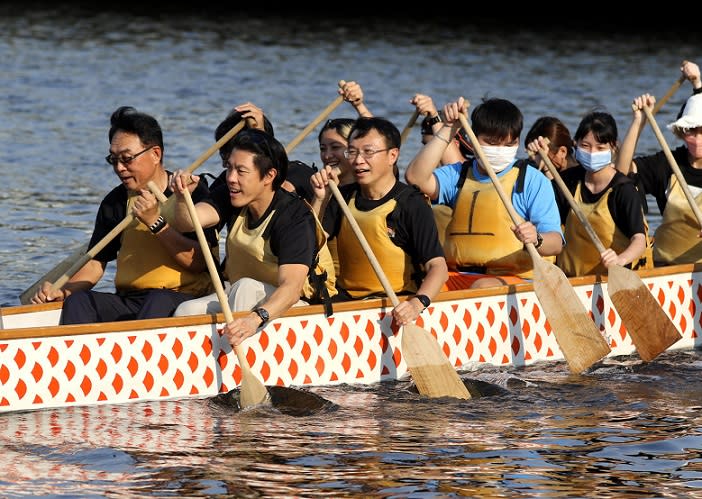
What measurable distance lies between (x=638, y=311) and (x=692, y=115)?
158cm

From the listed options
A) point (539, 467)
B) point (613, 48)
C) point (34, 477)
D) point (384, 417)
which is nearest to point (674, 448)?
point (539, 467)

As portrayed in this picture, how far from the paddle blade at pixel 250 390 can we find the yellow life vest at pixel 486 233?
2.11m

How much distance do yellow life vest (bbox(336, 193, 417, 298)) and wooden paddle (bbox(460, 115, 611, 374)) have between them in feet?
2.71

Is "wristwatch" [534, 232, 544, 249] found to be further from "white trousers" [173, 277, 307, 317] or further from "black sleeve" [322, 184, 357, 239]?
"white trousers" [173, 277, 307, 317]

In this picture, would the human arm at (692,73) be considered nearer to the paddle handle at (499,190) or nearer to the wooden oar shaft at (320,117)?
the paddle handle at (499,190)

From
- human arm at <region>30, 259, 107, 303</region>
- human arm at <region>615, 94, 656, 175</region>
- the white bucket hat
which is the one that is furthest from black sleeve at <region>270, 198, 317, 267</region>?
the white bucket hat

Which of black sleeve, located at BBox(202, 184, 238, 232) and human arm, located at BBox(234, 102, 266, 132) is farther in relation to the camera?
human arm, located at BBox(234, 102, 266, 132)

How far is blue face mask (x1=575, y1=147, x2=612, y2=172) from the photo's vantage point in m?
10.7

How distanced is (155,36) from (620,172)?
79.3 feet

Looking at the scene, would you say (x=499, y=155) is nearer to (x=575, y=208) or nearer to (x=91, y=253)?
(x=575, y=208)

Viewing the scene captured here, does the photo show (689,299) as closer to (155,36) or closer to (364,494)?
(364,494)

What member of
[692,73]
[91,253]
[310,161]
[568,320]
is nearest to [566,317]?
[568,320]

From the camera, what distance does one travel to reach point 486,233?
1034 cm

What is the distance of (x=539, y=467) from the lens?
795cm
